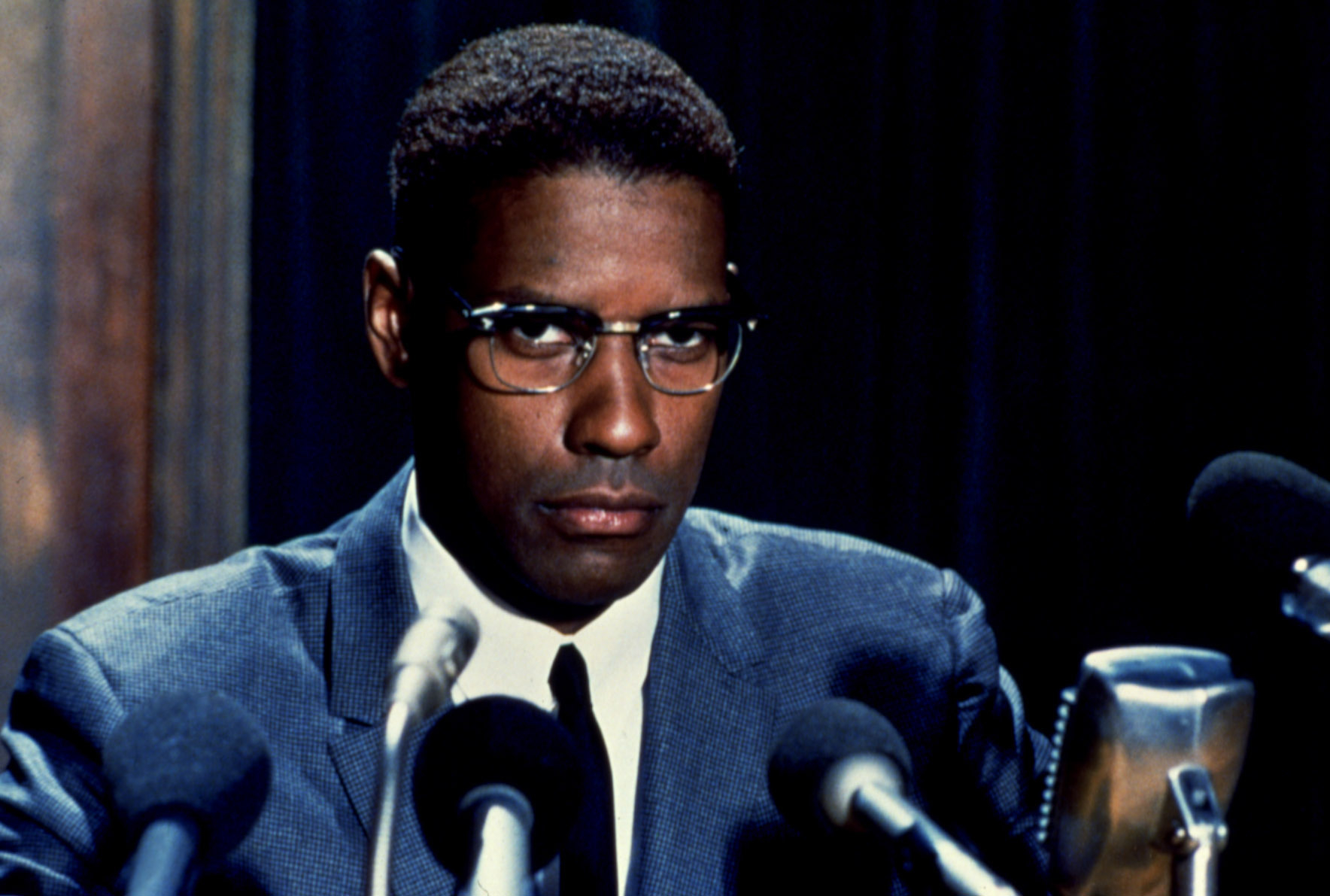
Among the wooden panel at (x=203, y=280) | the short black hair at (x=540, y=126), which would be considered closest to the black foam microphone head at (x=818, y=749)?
the short black hair at (x=540, y=126)

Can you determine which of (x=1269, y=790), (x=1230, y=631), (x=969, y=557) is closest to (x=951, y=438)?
(x=969, y=557)

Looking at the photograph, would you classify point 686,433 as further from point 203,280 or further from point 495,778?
point 203,280

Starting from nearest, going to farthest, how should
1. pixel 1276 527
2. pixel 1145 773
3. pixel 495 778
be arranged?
pixel 1145 773 < pixel 495 778 < pixel 1276 527

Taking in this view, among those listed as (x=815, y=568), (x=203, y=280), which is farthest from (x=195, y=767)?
(x=203, y=280)

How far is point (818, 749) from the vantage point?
871mm

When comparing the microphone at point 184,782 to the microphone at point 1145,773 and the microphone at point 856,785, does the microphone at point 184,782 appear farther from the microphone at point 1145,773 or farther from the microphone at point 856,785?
the microphone at point 1145,773

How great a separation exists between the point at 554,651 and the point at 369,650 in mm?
196

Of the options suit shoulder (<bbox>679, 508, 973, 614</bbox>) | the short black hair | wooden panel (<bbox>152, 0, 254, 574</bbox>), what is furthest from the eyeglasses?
wooden panel (<bbox>152, 0, 254, 574</bbox>)

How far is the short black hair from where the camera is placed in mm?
1394

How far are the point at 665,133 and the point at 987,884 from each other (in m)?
0.93

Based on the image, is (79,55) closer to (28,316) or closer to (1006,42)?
(28,316)

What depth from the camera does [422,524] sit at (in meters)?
1.52

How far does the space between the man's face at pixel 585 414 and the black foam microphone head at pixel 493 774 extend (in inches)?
17.7

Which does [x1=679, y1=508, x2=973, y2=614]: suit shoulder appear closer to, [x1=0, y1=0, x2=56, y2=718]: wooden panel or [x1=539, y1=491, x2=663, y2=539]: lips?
[x1=539, y1=491, x2=663, y2=539]: lips
